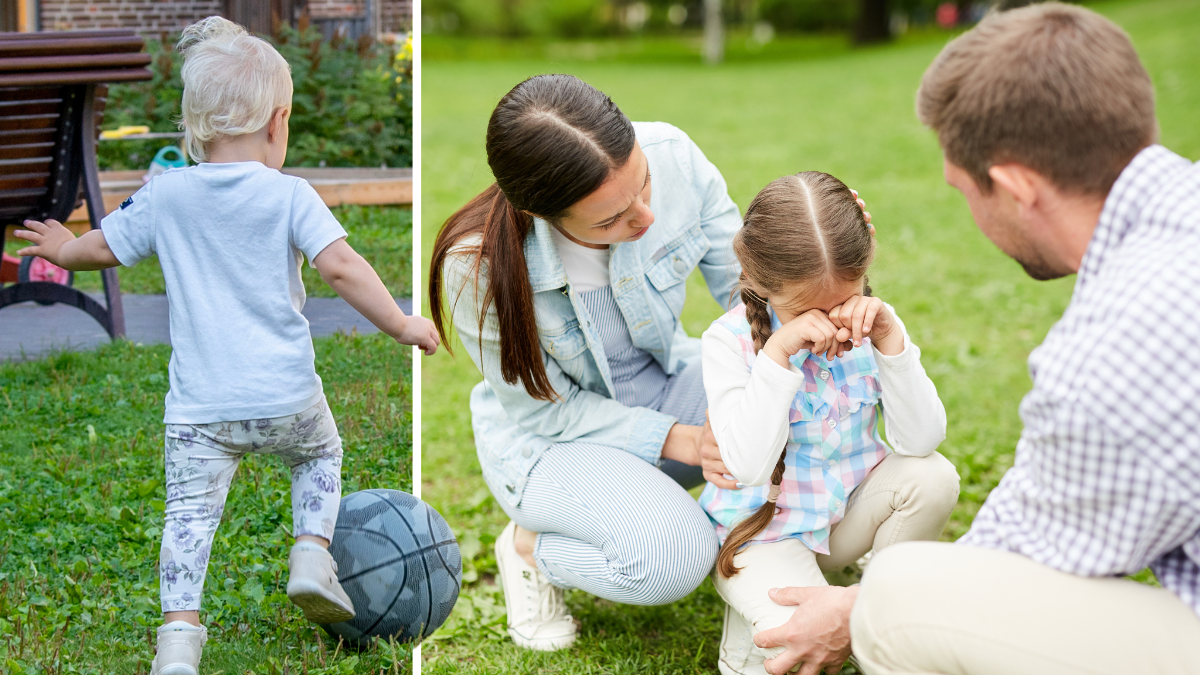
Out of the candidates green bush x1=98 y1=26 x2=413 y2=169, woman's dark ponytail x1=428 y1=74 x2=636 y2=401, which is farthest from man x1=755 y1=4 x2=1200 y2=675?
green bush x1=98 y1=26 x2=413 y2=169

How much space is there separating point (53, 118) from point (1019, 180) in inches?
84.3

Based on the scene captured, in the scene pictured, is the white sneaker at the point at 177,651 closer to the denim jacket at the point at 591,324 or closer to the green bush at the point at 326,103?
the denim jacket at the point at 591,324

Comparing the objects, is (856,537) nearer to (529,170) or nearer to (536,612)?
(536,612)

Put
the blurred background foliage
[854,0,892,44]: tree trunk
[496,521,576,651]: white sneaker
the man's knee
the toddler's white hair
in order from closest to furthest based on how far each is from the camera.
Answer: the man's knee, the toddler's white hair, [496,521,576,651]: white sneaker, [854,0,892,44]: tree trunk, the blurred background foliage

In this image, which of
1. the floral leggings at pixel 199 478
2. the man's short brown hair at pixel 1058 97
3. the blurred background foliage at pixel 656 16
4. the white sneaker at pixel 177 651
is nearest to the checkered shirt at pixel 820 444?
the man's short brown hair at pixel 1058 97

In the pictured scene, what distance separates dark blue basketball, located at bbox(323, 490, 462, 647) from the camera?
242 centimetres

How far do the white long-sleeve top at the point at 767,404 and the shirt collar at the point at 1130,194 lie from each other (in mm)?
589

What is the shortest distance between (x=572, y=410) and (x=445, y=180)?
254 inches

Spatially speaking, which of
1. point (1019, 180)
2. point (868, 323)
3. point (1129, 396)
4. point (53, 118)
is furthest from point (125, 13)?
point (1129, 396)

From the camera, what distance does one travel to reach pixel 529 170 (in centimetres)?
223

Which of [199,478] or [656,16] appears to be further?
[656,16]

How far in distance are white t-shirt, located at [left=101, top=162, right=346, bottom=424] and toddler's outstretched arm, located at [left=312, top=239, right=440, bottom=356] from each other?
1.1 inches

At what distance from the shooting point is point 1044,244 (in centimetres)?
173

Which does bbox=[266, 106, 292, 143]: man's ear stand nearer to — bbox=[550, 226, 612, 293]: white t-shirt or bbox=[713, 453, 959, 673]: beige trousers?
bbox=[550, 226, 612, 293]: white t-shirt
